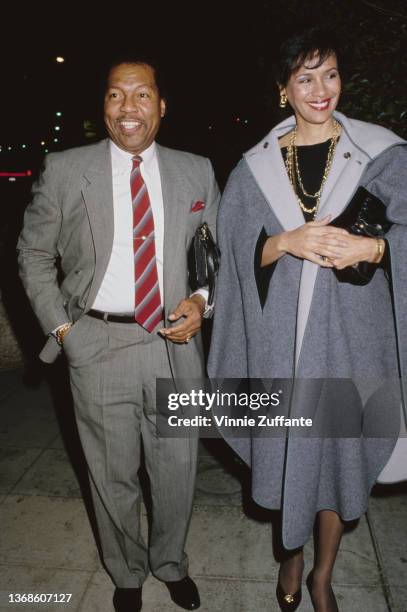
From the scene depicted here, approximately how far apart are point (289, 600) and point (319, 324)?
1.43m

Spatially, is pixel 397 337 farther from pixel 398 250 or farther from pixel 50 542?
pixel 50 542

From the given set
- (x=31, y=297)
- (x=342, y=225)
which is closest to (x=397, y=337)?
(x=342, y=225)

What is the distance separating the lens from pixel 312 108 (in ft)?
6.49

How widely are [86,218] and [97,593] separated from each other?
190 cm

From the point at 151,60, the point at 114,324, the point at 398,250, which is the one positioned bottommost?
the point at 114,324

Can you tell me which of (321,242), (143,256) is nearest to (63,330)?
(143,256)

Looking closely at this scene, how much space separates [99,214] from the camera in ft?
6.85

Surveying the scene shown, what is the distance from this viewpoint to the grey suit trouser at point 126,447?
2184 millimetres

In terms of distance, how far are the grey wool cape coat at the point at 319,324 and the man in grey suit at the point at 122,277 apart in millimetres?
248

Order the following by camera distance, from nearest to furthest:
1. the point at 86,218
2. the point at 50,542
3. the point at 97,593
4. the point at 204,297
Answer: the point at 86,218
the point at 204,297
the point at 97,593
the point at 50,542

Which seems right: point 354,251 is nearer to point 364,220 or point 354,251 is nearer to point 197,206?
point 364,220

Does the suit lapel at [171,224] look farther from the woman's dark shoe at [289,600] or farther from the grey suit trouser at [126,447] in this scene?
the woman's dark shoe at [289,600]

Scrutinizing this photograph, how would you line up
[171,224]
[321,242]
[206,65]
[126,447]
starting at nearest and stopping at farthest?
[321,242]
[171,224]
[126,447]
[206,65]

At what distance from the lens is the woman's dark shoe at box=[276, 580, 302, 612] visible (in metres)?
2.41
